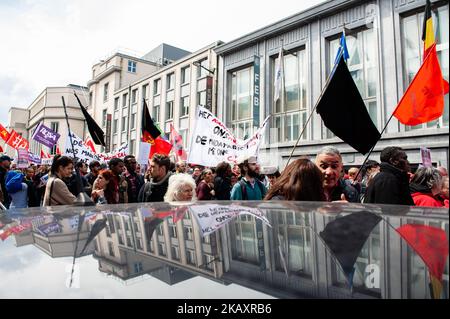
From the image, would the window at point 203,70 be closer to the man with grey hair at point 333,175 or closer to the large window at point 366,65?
the large window at point 366,65

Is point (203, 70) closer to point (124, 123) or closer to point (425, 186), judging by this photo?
point (124, 123)

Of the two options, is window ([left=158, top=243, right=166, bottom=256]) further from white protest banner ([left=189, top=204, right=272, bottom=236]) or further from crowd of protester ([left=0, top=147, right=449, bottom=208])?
crowd of protester ([left=0, top=147, right=449, bottom=208])

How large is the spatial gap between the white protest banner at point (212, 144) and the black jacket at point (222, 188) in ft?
4.72

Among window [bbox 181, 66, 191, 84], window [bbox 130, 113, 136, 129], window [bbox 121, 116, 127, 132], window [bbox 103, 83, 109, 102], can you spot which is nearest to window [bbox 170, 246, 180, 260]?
window [bbox 181, 66, 191, 84]

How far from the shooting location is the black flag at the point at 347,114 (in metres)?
4.49

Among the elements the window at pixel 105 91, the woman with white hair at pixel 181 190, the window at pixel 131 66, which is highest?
the window at pixel 131 66

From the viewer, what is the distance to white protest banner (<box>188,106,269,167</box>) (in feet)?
24.6

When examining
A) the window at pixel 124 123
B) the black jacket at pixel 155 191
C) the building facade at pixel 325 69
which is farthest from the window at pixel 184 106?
the black jacket at pixel 155 191

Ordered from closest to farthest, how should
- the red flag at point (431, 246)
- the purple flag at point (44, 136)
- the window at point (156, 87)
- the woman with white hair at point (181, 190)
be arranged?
the red flag at point (431, 246), the woman with white hair at point (181, 190), the purple flag at point (44, 136), the window at point (156, 87)

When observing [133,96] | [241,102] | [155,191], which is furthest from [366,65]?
[133,96]

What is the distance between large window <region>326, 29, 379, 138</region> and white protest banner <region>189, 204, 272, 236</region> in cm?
1406

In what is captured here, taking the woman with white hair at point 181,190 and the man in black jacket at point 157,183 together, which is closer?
the woman with white hair at point 181,190

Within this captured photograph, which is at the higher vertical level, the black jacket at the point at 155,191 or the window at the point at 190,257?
the black jacket at the point at 155,191
